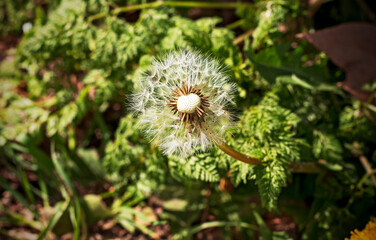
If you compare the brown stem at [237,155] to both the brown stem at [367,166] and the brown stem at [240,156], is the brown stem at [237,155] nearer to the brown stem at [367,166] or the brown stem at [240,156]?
the brown stem at [240,156]

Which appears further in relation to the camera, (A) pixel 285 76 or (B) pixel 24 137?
(B) pixel 24 137

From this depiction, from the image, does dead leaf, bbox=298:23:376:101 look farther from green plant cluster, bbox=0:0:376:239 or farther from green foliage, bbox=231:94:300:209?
green foliage, bbox=231:94:300:209

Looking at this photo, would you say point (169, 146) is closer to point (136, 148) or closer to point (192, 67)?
point (192, 67)

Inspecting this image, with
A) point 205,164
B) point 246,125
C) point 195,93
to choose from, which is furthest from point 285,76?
point 195,93

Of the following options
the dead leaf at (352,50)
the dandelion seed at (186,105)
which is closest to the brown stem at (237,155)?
the dandelion seed at (186,105)

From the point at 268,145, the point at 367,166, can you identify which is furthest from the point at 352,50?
the point at 268,145

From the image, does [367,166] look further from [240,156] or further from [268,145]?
[240,156]
